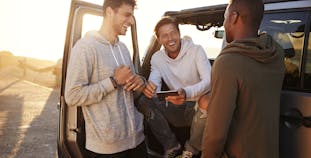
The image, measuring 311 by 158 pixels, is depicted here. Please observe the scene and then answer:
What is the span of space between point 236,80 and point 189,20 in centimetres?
244

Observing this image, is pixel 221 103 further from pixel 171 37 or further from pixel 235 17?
pixel 171 37

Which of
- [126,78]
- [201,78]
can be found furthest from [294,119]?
[126,78]

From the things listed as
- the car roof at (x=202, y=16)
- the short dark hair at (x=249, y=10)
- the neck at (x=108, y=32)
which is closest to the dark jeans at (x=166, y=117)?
the neck at (x=108, y=32)

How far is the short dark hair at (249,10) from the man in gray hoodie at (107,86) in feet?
2.65

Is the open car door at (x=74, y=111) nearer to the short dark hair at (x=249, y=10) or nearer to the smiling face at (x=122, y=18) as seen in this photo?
the smiling face at (x=122, y=18)

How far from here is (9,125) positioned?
782 cm

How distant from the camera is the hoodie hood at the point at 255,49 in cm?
176

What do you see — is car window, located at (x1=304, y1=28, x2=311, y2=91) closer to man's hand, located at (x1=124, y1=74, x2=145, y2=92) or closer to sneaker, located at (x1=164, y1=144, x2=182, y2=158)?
man's hand, located at (x1=124, y1=74, x2=145, y2=92)

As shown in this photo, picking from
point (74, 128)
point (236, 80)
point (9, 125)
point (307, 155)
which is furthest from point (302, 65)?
point (9, 125)

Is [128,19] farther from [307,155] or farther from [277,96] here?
[307,155]

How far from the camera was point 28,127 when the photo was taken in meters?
7.66

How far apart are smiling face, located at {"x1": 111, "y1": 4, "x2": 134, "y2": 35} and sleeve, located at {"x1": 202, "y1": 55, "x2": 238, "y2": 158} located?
88cm

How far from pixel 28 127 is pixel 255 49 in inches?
265

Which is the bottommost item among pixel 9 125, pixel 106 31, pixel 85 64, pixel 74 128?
pixel 9 125
